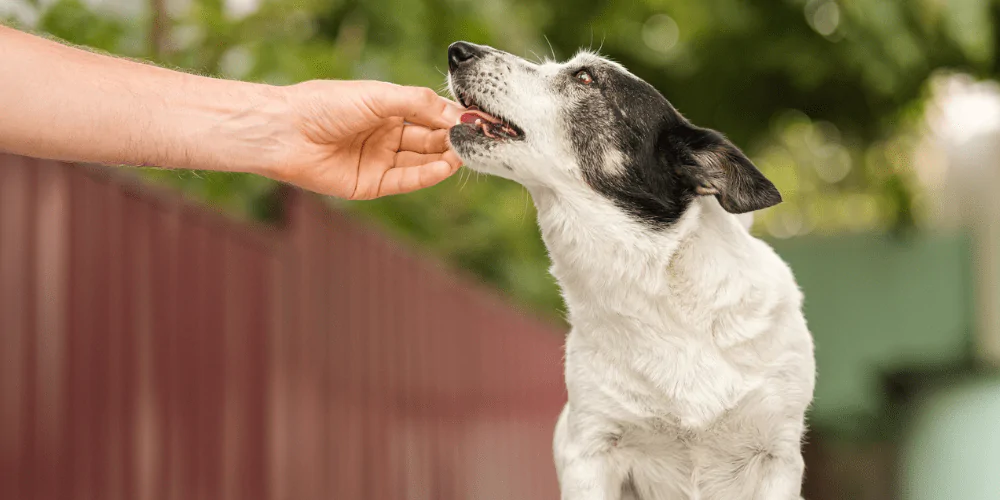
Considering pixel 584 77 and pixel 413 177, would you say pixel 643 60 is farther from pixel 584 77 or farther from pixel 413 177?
pixel 413 177

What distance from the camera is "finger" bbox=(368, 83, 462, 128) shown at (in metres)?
2.27

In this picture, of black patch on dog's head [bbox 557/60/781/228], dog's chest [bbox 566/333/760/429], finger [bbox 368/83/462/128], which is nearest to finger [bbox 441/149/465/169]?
finger [bbox 368/83/462/128]

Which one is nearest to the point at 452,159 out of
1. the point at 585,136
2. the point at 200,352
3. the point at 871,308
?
the point at 585,136

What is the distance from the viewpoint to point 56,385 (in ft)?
10.4

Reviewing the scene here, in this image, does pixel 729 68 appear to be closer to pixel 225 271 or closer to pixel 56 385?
pixel 225 271

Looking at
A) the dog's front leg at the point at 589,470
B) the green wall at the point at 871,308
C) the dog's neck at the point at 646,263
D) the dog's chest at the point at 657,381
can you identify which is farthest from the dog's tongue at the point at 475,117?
the green wall at the point at 871,308

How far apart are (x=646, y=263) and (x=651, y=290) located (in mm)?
102

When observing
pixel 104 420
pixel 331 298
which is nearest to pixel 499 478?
pixel 331 298

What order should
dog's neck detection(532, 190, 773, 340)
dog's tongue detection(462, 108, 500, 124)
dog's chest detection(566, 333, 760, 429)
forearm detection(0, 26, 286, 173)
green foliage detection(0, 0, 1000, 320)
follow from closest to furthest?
forearm detection(0, 26, 286, 173)
dog's chest detection(566, 333, 760, 429)
dog's neck detection(532, 190, 773, 340)
dog's tongue detection(462, 108, 500, 124)
green foliage detection(0, 0, 1000, 320)

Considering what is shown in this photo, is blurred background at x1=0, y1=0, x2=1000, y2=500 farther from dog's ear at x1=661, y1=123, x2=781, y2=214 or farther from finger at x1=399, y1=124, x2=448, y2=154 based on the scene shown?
dog's ear at x1=661, y1=123, x2=781, y2=214

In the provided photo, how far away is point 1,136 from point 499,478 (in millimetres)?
6586

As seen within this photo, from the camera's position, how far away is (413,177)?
249 centimetres

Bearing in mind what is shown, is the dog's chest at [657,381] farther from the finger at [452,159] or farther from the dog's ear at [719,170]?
the finger at [452,159]

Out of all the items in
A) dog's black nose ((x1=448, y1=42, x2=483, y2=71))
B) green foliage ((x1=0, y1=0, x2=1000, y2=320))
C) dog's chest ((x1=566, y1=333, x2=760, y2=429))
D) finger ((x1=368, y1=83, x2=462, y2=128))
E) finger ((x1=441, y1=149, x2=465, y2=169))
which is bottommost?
dog's chest ((x1=566, y1=333, x2=760, y2=429))
